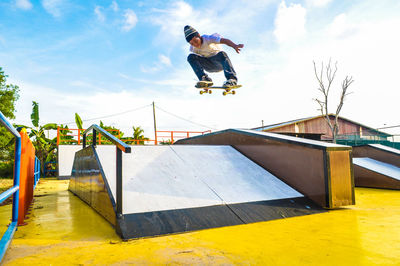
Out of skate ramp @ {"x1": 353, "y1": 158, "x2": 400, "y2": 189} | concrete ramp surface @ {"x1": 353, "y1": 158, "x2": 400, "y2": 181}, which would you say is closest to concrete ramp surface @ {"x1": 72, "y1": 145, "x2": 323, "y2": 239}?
skate ramp @ {"x1": 353, "y1": 158, "x2": 400, "y2": 189}

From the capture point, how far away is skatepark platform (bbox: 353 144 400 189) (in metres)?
5.46

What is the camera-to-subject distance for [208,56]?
213 inches

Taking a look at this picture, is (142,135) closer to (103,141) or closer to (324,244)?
(103,141)

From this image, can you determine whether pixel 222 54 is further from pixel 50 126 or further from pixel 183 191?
pixel 50 126

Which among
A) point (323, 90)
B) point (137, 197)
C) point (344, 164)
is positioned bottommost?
point (137, 197)

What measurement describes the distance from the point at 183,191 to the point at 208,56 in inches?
134

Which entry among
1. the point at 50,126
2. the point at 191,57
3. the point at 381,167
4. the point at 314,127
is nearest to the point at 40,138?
the point at 50,126

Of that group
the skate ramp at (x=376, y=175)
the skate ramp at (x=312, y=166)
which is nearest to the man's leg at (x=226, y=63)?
the skate ramp at (x=312, y=166)

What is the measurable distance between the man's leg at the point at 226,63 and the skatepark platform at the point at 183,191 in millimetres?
1837

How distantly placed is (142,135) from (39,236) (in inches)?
807

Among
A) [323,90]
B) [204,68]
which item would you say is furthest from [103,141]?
[323,90]

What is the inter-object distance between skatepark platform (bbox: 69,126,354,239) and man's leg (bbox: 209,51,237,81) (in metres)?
1.84

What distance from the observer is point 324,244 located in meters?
1.91

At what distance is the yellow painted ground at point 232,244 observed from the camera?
164cm
